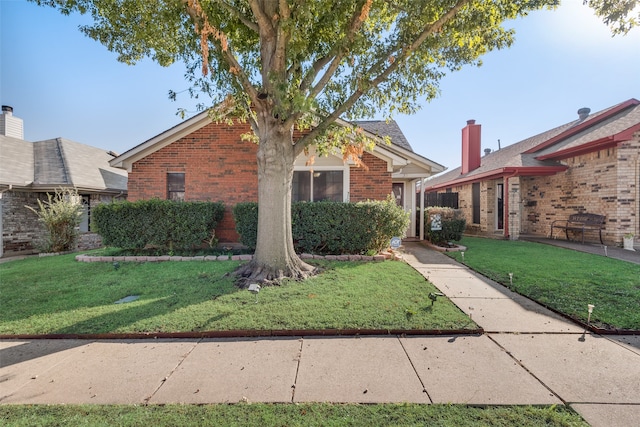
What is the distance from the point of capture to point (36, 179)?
1218 cm

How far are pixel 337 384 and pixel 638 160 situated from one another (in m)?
13.1

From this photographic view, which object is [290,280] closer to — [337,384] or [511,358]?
[337,384]

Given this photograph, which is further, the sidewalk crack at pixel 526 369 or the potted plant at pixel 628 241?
the potted plant at pixel 628 241

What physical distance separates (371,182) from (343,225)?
2.55 m

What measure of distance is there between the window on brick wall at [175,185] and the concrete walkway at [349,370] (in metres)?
6.84

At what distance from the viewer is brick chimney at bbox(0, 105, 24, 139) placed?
15.0 m

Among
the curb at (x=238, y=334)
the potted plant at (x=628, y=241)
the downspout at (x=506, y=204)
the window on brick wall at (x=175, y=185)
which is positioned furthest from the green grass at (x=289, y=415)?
the downspout at (x=506, y=204)

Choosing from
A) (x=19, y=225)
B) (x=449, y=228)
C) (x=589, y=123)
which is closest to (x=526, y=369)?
(x=449, y=228)

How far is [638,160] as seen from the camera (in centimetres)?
960

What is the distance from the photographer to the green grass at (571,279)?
13.6 ft

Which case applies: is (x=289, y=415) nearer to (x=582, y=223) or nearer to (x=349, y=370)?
(x=349, y=370)

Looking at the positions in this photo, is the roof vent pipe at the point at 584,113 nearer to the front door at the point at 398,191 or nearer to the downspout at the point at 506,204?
the downspout at the point at 506,204

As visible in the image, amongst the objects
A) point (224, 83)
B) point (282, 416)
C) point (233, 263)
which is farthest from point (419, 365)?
point (224, 83)

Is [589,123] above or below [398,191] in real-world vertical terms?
above
